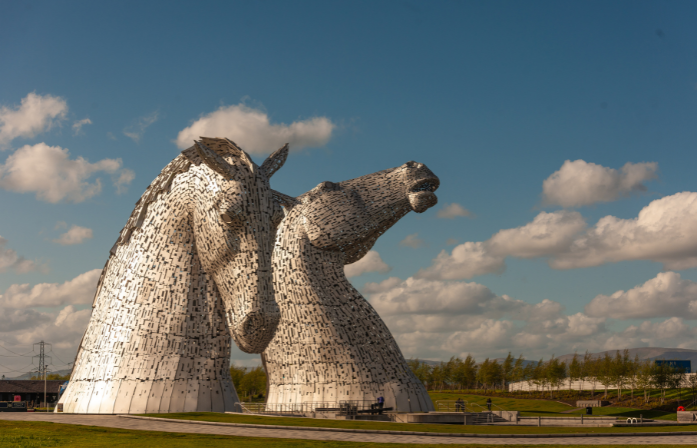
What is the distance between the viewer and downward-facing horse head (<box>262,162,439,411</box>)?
60.2 ft

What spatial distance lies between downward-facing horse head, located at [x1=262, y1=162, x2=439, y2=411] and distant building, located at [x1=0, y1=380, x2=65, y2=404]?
29.3 meters

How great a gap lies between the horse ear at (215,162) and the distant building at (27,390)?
40509mm

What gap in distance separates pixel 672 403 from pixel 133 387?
129 feet

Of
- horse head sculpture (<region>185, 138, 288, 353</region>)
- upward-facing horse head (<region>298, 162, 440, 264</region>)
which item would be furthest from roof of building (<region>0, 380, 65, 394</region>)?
horse head sculpture (<region>185, 138, 288, 353</region>)

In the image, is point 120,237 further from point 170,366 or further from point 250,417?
point 250,417

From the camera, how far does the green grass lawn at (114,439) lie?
7004 mm

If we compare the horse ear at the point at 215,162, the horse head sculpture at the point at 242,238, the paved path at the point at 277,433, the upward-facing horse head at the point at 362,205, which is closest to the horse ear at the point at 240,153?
the horse head sculpture at the point at 242,238

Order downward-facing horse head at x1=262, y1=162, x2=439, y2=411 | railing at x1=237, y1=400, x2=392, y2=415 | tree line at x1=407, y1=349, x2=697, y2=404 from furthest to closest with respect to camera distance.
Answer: tree line at x1=407, y1=349, x2=697, y2=404, downward-facing horse head at x1=262, y1=162, x2=439, y2=411, railing at x1=237, y1=400, x2=392, y2=415

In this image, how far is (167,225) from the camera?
8102 millimetres

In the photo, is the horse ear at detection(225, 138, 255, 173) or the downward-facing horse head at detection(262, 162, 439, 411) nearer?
the horse ear at detection(225, 138, 255, 173)

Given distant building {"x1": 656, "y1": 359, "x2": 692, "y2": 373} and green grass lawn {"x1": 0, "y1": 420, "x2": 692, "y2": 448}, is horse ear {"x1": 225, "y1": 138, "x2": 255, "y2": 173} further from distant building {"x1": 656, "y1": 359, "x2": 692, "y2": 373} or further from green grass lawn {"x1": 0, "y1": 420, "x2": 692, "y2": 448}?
distant building {"x1": 656, "y1": 359, "x2": 692, "y2": 373}

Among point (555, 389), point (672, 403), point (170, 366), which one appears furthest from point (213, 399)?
point (555, 389)

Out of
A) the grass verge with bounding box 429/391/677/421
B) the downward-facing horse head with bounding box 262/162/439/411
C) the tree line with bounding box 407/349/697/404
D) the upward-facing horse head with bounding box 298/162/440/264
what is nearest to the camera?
the downward-facing horse head with bounding box 262/162/439/411

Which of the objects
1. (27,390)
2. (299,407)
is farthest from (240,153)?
(27,390)
